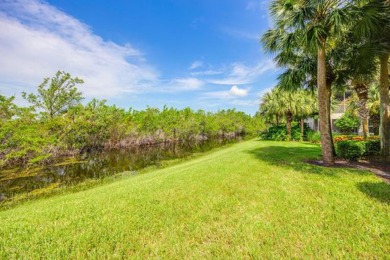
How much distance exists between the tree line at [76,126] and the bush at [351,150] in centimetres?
1863

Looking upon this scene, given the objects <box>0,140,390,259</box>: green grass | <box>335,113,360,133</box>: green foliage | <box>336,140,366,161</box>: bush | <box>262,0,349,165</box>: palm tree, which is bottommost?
<box>0,140,390,259</box>: green grass

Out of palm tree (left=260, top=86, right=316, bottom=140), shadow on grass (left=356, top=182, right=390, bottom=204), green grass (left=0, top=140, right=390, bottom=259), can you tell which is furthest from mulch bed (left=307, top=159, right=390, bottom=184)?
palm tree (left=260, top=86, right=316, bottom=140)

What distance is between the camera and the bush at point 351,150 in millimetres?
9891

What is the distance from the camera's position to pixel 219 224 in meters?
3.96

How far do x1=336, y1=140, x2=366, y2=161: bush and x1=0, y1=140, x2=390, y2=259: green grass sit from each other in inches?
175

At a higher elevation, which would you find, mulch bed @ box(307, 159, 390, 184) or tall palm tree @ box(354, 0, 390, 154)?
tall palm tree @ box(354, 0, 390, 154)

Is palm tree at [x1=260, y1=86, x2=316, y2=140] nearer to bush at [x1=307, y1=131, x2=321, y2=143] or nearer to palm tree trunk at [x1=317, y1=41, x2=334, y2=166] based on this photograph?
bush at [x1=307, y1=131, x2=321, y2=143]

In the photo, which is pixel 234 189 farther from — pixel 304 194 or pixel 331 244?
pixel 331 244

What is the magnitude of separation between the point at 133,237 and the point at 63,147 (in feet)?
65.1

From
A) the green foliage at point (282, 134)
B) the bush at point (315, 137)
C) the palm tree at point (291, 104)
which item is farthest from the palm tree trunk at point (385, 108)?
the green foliage at point (282, 134)

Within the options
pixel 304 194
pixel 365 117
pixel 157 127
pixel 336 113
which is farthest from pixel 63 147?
pixel 336 113

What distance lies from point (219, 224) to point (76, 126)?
21.1 m

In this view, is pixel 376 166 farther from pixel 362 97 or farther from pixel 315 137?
pixel 315 137

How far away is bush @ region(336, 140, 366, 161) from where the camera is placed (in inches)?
389
